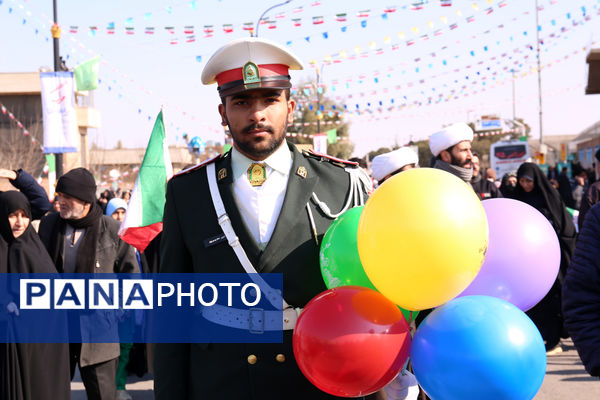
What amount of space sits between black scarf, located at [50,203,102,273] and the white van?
30.1 metres

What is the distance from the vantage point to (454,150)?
18.1 feet

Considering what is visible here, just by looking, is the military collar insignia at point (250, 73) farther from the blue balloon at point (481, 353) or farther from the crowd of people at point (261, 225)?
the blue balloon at point (481, 353)

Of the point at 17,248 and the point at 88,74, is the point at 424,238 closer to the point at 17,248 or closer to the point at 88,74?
the point at 17,248

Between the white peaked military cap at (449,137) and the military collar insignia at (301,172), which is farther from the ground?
the white peaked military cap at (449,137)

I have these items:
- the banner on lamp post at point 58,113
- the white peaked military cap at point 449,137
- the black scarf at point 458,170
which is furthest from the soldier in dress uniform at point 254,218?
the banner on lamp post at point 58,113

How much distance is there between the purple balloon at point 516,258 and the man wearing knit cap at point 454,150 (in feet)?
8.75

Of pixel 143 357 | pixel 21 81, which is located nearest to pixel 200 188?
pixel 143 357

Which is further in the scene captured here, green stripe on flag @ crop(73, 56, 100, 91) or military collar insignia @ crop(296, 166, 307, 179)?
green stripe on flag @ crop(73, 56, 100, 91)

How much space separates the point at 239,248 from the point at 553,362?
20.9ft

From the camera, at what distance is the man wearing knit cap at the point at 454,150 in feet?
17.9

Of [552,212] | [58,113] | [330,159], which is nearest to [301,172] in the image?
[330,159]

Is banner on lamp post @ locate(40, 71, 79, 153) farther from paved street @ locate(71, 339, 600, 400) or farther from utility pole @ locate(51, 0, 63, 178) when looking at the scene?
paved street @ locate(71, 339, 600, 400)

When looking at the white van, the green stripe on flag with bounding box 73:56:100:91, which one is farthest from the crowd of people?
the white van

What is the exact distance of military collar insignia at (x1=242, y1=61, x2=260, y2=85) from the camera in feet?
9.32
